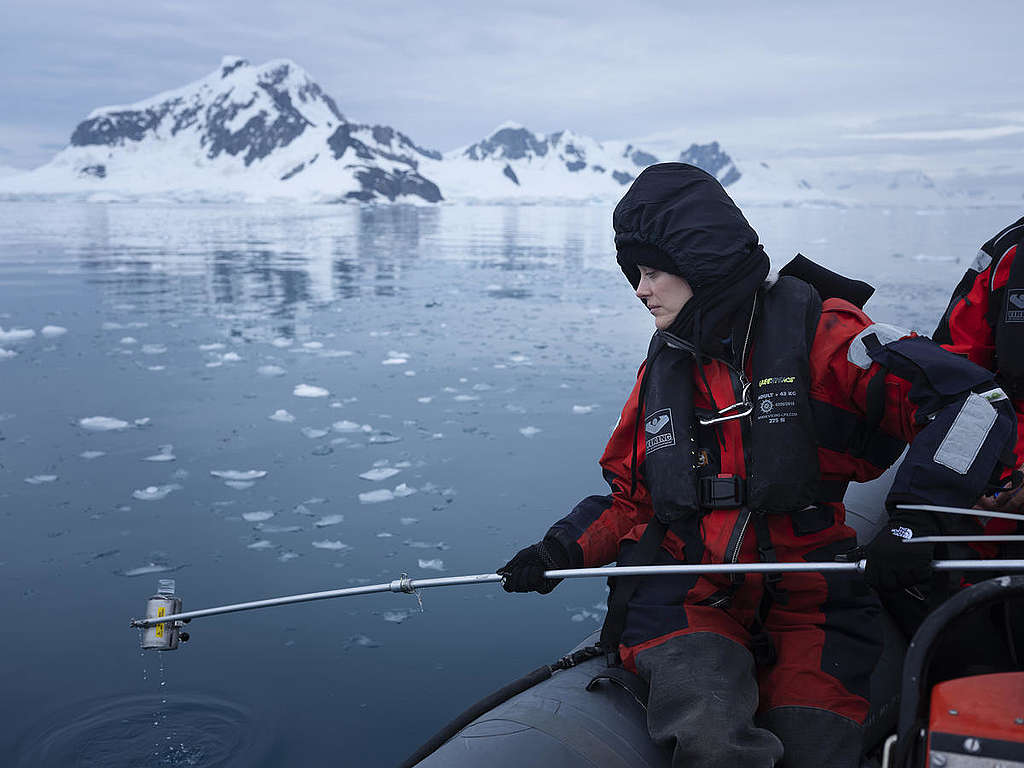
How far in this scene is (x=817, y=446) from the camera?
191cm

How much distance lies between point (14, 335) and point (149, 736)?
275 inches

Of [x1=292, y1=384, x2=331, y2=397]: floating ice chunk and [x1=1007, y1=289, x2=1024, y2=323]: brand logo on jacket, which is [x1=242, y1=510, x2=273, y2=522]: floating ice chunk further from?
[x1=1007, y1=289, x2=1024, y2=323]: brand logo on jacket

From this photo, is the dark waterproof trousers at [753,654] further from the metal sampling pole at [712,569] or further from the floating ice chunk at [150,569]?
the floating ice chunk at [150,569]

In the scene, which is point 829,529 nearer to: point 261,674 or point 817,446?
point 817,446

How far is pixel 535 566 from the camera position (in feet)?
6.94

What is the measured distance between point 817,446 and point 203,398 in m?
5.30

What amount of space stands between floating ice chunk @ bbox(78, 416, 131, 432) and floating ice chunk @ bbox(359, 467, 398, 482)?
1.86m

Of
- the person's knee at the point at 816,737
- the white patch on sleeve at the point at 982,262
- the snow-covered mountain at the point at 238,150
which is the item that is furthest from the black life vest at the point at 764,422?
the snow-covered mountain at the point at 238,150

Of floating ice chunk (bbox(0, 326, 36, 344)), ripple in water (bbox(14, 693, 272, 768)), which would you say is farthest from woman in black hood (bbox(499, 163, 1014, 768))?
floating ice chunk (bbox(0, 326, 36, 344))

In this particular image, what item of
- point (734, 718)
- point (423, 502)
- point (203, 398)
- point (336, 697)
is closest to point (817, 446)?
point (734, 718)

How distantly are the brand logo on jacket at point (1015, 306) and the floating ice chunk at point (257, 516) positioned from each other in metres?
3.24

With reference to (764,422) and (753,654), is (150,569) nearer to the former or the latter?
(753,654)

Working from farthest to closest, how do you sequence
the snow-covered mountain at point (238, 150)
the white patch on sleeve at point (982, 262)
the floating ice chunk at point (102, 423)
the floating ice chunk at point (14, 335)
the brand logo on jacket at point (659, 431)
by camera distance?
the snow-covered mountain at point (238, 150) < the floating ice chunk at point (14, 335) < the floating ice chunk at point (102, 423) < the white patch on sleeve at point (982, 262) < the brand logo on jacket at point (659, 431)

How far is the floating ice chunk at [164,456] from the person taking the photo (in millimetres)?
4977
